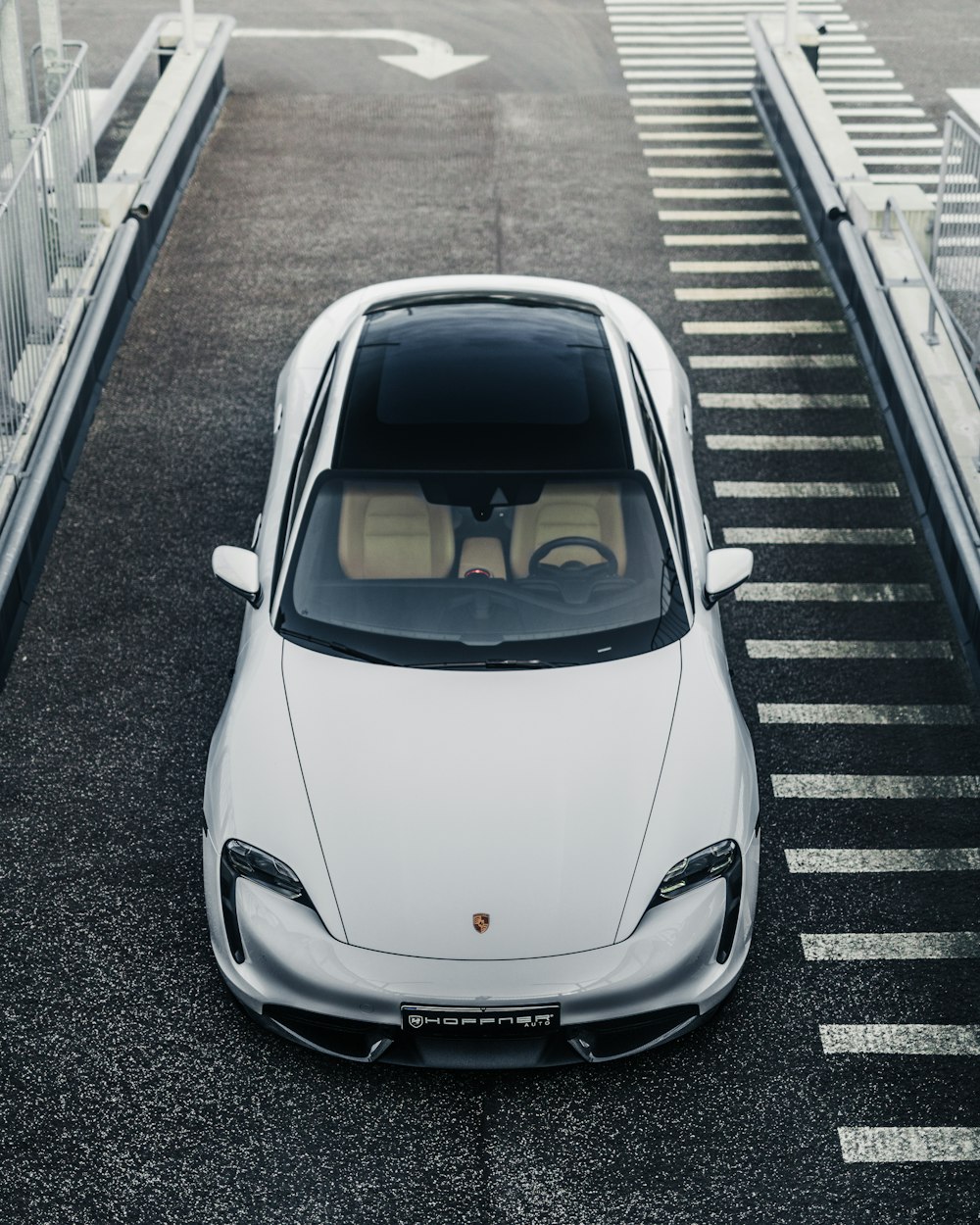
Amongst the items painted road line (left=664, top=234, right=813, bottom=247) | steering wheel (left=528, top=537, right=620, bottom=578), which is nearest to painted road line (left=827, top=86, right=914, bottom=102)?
painted road line (left=664, top=234, right=813, bottom=247)

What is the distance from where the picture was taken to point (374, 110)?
1495 cm

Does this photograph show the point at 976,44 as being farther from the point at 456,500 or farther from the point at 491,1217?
the point at 491,1217

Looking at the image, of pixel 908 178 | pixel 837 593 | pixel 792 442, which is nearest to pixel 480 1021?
pixel 837 593

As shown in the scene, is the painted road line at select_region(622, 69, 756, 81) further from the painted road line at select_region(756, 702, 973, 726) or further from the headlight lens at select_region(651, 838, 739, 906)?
the headlight lens at select_region(651, 838, 739, 906)

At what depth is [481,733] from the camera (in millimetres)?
5855

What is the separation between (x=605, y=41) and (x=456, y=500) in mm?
12149

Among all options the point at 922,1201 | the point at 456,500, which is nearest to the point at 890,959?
the point at 922,1201

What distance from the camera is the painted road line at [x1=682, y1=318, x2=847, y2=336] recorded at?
10.9 metres

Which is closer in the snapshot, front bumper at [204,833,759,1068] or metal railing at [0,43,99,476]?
front bumper at [204,833,759,1068]

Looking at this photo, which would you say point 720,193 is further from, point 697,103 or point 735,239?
point 697,103

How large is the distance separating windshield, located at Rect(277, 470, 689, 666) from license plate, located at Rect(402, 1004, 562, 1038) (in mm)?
1377

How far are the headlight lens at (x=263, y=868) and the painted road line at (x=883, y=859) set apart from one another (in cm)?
221

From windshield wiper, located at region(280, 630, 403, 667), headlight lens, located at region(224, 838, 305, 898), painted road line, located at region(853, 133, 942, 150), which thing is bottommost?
painted road line, located at region(853, 133, 942, 150)

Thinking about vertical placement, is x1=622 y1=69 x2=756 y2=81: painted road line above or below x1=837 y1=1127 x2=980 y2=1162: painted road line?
below
